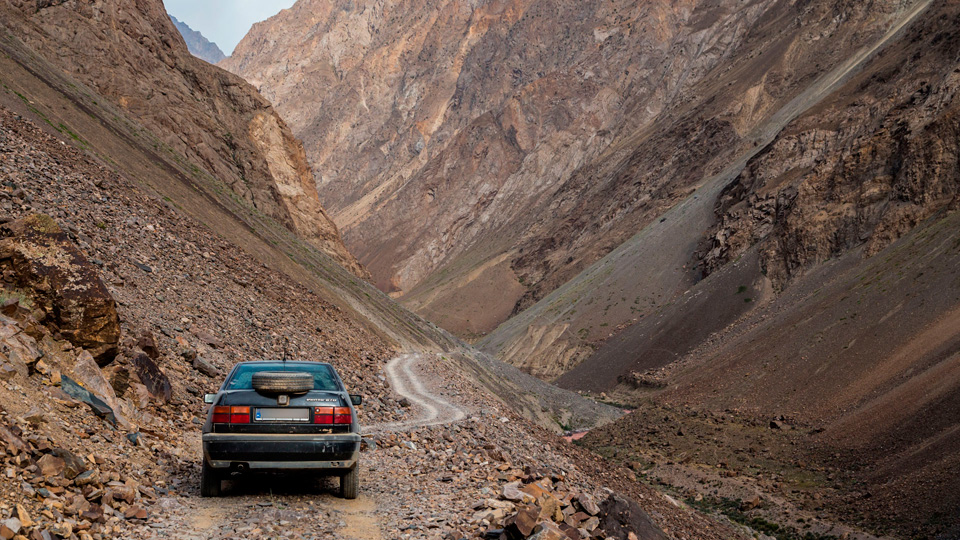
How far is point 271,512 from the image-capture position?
7598 mm

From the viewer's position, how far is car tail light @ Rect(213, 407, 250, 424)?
26.1 ft

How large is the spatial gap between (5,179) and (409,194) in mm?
144999

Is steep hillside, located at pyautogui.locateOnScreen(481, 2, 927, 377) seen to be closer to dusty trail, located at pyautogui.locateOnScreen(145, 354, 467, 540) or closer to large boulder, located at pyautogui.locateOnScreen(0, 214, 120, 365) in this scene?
large boulder, located at pyautogui.locateOnScreen(0, 214, 120, 365)

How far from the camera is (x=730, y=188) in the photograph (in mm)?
81062

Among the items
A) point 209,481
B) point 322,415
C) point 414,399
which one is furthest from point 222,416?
point 414,399

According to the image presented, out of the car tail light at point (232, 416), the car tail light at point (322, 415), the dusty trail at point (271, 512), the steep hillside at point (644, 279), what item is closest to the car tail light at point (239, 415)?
the car tail light at point (232, 416)

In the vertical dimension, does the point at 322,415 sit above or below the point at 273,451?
above

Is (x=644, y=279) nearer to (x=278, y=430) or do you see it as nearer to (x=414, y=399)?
(x=414, y=399)

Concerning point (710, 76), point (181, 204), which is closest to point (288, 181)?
point (181, 204)

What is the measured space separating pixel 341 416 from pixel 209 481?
4.85ft

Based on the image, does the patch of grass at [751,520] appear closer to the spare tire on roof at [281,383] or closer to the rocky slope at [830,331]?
the rocky slope at [830,331]

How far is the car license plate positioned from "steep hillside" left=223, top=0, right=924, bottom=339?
67.9 meters

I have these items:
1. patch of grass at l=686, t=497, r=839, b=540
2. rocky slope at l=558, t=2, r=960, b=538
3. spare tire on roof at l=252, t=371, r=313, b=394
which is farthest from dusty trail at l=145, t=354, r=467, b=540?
patch of grass at l=686, t=497, r=839, b=540

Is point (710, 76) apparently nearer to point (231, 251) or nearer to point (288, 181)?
point (288, 181)
